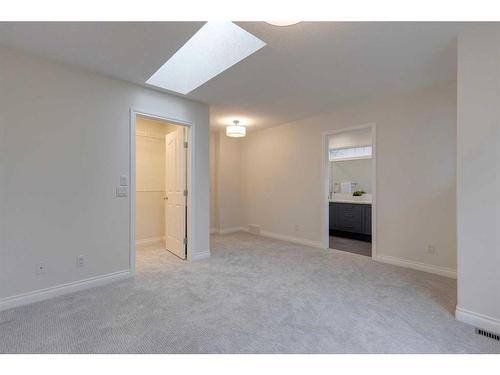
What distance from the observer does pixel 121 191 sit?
2854 millimetres

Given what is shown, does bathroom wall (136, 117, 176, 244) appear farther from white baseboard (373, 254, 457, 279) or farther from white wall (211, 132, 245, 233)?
white baseboard (373, 254, 457, 279)

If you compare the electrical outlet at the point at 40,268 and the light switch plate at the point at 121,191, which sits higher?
the light switch plate at the point at 121,191

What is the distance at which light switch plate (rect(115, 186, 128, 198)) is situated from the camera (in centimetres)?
282

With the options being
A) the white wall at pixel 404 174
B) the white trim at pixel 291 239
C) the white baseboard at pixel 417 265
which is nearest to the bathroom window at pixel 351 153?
the white wall at pixel 404 174

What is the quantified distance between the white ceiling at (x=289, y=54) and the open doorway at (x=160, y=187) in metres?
1.07

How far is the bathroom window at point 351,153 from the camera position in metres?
5.71

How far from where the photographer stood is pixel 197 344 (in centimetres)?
Answer: 163

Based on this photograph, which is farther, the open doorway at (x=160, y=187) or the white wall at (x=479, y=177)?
the open doorway at (x=160, y=187)

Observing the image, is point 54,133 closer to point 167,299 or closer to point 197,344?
point 167,299

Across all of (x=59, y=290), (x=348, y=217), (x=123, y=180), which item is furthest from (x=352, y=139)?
(x=59, y=290)

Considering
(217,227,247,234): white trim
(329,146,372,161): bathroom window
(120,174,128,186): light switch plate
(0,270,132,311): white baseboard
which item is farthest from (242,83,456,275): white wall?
(0,270,132,311): white baseboard

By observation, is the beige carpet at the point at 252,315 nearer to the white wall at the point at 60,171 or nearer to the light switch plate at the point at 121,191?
the white wall at the point at 60,171
